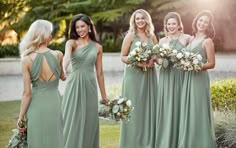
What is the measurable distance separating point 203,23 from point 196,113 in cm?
122

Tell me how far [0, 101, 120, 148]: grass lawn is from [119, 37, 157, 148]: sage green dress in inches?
44.0

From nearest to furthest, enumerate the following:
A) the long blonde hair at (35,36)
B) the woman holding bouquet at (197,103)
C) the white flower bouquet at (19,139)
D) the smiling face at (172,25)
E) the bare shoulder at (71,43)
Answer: the long blonde hair at (35,36) → the white flower bouquet at (19,139) → the bare shoulder at (71,43) → the woman holding bouquet at (197,103) → the smiling face at (172,25)

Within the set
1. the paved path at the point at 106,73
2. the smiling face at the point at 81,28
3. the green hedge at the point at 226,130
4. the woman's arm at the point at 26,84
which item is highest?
the smiling face at the point at 81,28

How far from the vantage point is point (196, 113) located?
7055 millimetres

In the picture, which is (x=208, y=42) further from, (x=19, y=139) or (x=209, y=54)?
(x=19, y=139)

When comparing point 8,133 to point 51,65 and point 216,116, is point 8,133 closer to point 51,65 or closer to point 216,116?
point 216,116

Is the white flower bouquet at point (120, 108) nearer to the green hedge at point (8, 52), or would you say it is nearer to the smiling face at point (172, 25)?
the smiling face at point (172, 25)

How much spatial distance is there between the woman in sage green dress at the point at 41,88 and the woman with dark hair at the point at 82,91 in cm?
96

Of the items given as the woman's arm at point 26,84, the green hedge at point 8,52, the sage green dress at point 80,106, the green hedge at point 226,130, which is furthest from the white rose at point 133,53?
the green hedge at point 8,52

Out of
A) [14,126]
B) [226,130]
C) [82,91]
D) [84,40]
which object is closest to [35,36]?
[84,40]

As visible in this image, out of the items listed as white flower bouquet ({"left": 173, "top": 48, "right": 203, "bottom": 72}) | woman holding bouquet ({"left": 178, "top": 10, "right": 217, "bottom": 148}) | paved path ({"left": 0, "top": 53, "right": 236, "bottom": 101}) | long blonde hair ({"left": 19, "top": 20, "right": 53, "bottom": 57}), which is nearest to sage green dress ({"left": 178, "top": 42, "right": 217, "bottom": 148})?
woman holding bouquet ({"left": 178, "top": 10, "right": 217, "bottom": 148})

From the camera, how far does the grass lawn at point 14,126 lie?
876 cm

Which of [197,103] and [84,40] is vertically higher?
[84,40]

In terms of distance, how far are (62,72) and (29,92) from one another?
1.48 feet
